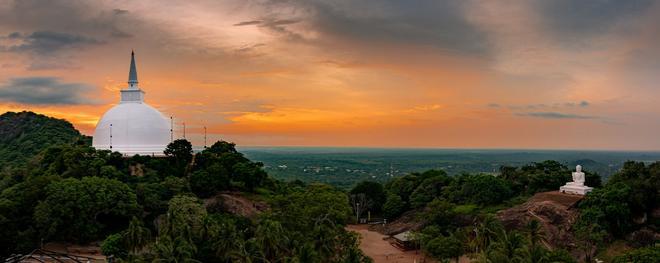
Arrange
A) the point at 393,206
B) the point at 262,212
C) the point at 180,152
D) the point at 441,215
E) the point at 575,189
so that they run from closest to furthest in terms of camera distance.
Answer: the point at 262,212 → the point at 575,189 → the point at 441,215 → the point at 180,152 → the point at 393,206

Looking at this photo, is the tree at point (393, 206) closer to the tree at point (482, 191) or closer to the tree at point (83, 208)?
the tree at point (482, 191)

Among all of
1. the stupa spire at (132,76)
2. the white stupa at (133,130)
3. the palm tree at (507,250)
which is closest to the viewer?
the palm tree at (507,250)

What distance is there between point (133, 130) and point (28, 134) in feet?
140

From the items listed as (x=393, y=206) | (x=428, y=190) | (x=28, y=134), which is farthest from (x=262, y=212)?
(x=28, y=134)

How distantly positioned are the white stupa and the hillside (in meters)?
14.4

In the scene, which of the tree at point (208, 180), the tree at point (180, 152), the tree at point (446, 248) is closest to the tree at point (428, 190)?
the tree at point (446, 248)

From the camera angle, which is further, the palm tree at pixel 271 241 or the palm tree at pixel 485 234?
the palm tree at pixel 485 234

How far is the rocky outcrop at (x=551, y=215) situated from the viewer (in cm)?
4697

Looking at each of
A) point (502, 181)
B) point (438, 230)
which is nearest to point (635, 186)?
point (502, 181)

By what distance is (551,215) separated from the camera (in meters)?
49.5

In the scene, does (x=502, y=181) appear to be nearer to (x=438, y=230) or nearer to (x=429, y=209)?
(x=429, y=209)

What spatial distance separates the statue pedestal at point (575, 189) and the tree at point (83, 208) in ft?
150

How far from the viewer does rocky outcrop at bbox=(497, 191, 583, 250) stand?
4697 centimetres

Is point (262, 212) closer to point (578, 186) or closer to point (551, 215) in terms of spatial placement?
point (551, 215)
